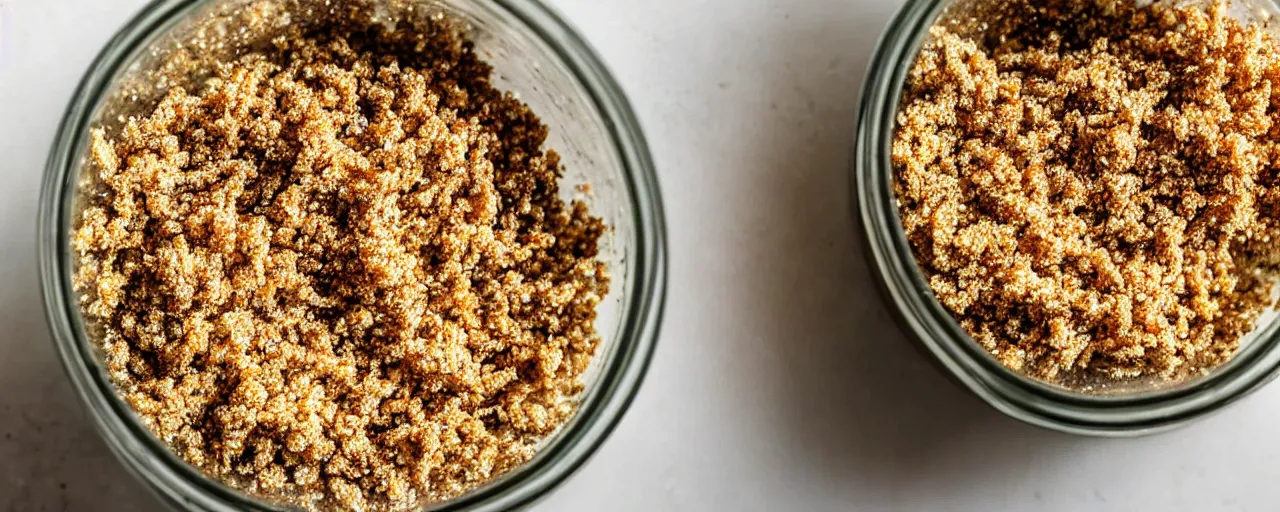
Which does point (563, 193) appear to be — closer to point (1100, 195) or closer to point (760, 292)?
point (760, 292)

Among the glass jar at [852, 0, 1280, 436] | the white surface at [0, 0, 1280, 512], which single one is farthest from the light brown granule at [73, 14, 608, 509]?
the glass jar at [852, 0, 1280, 436]

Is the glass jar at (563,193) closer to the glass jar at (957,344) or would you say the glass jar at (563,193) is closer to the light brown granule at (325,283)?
the light brown granule at (325,283)

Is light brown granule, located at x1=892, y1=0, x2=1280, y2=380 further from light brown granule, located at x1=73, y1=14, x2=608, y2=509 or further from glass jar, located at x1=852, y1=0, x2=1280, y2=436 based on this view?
light brown granule, located at x1=73, y1=14, x2=608, y2=509

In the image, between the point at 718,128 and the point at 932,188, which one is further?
the point at 718,128

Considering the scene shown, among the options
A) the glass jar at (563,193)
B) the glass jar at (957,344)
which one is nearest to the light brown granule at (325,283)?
the glass jar at (563,193)

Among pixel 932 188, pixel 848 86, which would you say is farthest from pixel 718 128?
pixel 932 188

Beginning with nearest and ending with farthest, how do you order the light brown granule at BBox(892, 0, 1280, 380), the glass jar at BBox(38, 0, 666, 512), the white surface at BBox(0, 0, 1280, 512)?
the glass jar at BBox(38, 0, 666, 512) < the light brown granule at BBox(892, 0, 1280, 380) < the white surface at BBox(0, 0, 1280, 512)

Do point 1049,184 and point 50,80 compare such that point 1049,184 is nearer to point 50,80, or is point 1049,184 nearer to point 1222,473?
point 1222,473
